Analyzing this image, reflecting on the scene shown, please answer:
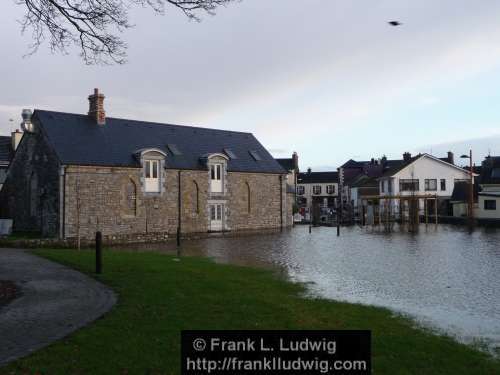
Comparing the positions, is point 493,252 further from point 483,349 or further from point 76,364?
point 76,364

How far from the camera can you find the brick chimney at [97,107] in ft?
111

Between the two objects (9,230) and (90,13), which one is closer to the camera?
(90,13)

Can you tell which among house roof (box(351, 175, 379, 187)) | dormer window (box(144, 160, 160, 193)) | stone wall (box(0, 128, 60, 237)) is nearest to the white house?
house roof (box(351, 175, 379, 187))

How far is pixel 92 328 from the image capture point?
7.64 metres

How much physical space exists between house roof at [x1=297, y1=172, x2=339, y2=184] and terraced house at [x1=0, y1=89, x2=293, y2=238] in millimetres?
53591

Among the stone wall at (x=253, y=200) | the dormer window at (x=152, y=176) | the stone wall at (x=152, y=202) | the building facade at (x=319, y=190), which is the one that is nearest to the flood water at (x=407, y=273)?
the stone wall at (x=152, y=202)

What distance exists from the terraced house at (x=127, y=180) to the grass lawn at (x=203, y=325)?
54.0ft

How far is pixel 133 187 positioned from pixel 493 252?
2181 centimetres

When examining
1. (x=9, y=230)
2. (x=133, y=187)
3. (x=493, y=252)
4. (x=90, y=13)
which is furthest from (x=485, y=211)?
(x=90, y=13)

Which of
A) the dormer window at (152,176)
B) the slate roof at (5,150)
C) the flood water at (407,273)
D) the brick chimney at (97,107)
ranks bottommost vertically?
the flood water at (407,273)

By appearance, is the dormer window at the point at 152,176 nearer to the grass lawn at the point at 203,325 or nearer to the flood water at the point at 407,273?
the flood water at the point at 407,273

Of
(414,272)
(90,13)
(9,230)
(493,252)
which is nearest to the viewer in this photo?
(90,13)

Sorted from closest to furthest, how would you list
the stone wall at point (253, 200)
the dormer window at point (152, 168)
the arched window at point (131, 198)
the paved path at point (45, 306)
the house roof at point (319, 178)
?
the paved path at point (45, 306)
the arched window at point (131, 198)
the dormer window at point (152, 168)
the stone wall at point (253, 200)
the house roof at point (319, 178)

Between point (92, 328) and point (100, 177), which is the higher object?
point (100, 177)
